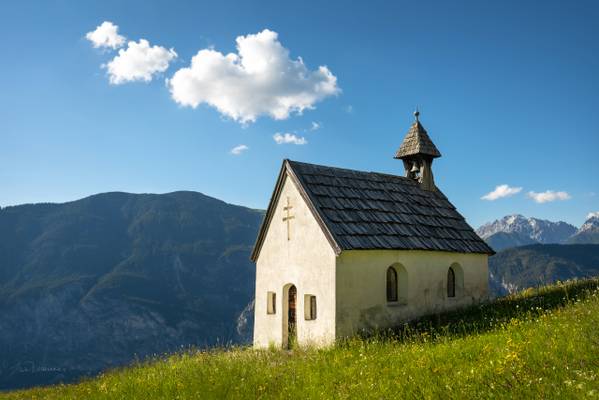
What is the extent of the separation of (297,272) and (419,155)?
32.8ft

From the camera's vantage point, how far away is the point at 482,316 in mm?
15219

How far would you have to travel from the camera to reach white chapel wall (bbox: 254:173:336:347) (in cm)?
1543

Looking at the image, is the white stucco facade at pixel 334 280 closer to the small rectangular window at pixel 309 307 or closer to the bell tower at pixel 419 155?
the small rectangular window at pixel 309 307

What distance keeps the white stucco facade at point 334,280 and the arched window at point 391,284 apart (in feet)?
0.67

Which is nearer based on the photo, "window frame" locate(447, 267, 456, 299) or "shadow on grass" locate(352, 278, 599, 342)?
"shadow on grass" locate(352, 278, 599, 342)

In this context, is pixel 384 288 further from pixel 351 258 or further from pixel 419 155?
pixel 419 155

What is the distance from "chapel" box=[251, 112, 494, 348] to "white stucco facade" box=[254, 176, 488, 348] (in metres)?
0.03

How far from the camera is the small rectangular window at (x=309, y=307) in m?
16.1

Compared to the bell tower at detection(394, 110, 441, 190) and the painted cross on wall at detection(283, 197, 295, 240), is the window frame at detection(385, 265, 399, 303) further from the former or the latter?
the bell tower at detection(394, 110, 441, 190)

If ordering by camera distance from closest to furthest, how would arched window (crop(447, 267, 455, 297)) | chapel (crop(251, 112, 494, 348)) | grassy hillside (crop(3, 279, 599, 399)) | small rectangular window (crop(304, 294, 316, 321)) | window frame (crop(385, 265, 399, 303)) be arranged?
grassy hillside (crop(3, 279, 599, 399)) < chapel (crop(251, 112, 494, 348)) < small rectangular window (crop(304, 294, 316, 321)) < window frame (crop(385, 265, 399, 303)) < arched window (crop(447, 267, 455, 297))

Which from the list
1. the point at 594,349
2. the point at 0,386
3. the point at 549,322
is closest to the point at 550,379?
the point at 594,349

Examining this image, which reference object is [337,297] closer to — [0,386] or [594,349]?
[594,349]

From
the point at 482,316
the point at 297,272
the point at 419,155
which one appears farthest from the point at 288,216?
the point at 419,155

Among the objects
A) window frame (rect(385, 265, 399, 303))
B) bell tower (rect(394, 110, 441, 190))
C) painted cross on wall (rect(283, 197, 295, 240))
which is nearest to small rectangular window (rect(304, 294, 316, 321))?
painted cross on wall (rect(283, 197, 295, 240))
